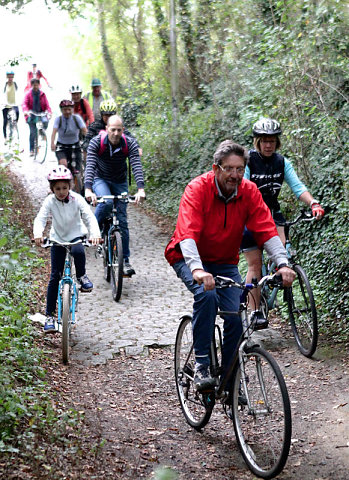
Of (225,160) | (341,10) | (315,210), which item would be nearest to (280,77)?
(341,10)

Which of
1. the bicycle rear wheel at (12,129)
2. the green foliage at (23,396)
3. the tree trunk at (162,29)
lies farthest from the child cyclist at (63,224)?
the bicycle rear wheel at (12,129)

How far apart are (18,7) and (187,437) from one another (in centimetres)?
946

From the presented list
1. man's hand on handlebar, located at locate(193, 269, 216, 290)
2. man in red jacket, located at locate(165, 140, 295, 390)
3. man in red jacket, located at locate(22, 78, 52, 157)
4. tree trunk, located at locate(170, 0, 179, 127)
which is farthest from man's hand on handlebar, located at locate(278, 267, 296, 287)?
man in red jacket, located at locate(22, 78, 52, 157)

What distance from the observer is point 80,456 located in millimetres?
4777

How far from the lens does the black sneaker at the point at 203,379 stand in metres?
4.96

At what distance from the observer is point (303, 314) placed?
23.5 feet

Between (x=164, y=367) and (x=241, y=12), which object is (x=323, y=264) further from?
(x=241, y=12)

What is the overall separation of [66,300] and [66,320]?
222mm

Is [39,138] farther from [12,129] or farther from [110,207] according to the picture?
[110,207]

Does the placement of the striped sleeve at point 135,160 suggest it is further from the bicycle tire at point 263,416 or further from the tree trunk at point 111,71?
the tree trunk at point 111,71

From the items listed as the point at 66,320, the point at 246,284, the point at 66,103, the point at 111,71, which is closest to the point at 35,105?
the point at 66,103

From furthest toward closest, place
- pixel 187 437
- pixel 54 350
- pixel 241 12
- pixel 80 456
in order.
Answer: pixel 241 12
pixel 54 350
pixel 187 437
pixel 80 456

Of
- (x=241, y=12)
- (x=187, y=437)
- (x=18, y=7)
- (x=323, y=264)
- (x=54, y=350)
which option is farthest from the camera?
(x=241, y=12)

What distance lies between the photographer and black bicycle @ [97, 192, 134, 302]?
366 inches
